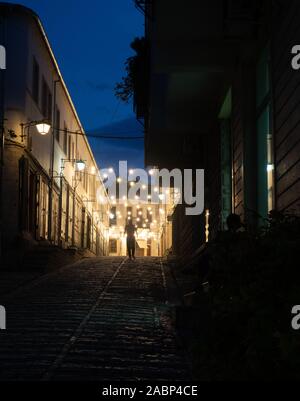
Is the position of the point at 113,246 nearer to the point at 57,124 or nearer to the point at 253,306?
the point at 57,124

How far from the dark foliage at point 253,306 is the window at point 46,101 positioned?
25.3 m

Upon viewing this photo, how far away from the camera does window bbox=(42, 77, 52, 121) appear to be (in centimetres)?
3161

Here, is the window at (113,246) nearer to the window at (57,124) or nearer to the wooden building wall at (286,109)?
the window at (57,124)

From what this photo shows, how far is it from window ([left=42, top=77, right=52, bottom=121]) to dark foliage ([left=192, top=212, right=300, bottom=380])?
25270 millimetres

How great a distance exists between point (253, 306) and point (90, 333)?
4.93m

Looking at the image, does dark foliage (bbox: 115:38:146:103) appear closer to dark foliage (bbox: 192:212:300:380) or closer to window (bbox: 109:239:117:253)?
dark foliage (bbox: 192:212:300:380)

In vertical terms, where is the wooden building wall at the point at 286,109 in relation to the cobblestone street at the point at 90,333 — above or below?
above

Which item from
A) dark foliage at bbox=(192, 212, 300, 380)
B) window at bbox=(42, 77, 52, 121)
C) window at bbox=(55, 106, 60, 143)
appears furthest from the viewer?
window at bbox=(55, 106, 60, 143)

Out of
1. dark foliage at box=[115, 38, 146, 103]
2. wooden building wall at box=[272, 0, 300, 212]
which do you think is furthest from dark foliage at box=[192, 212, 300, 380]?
dark foliage at box=[115, 38, 146, 103]

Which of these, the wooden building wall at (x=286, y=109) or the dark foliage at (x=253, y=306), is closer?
the dark foliage at (x=253, y=306)

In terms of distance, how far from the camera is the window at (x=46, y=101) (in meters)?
31.6

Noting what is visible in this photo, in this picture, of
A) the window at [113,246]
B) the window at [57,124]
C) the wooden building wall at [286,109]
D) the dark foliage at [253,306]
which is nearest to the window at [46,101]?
the window at [57,124]

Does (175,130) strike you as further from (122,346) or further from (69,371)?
(69,371)

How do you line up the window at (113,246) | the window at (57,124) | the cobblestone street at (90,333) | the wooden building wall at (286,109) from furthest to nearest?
the window at (113,246) → the window at (57,124) → the wooden building wall at (286,109) → the cobblestone street at (90,333)
